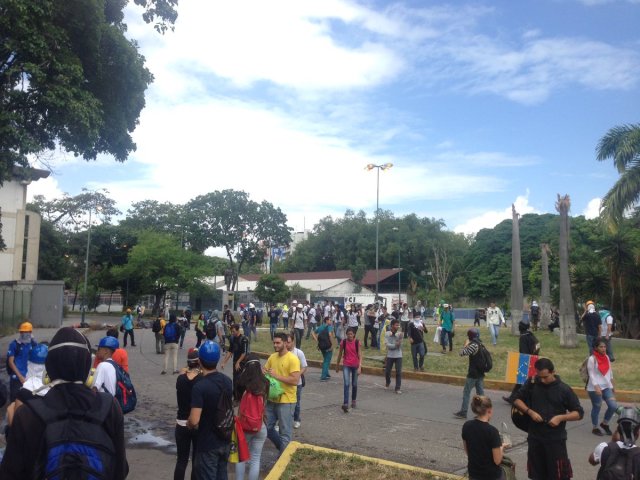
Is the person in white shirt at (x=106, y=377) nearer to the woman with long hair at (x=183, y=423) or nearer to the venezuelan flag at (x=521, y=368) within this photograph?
the woman with long hair at (x=183, y=423)

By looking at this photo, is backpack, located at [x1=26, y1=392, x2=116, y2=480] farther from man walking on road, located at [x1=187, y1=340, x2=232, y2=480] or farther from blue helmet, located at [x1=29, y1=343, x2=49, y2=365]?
blue helmet, located at [x1=29, y1=343, x2=49, y2=365]

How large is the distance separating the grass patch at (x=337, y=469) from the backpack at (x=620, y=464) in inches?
110

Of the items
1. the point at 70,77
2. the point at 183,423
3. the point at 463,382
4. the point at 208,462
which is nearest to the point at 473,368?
the point at 463,382

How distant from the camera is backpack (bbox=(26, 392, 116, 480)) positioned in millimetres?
2615

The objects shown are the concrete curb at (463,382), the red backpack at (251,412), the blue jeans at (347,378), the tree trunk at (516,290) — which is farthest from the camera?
the tree trunk at (516,290)

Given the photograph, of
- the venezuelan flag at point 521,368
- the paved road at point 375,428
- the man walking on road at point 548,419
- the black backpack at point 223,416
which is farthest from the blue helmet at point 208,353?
the venezuelan flag at point 521,368

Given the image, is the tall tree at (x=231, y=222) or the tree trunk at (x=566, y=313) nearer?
the tree trunk at (x=566, y=313)

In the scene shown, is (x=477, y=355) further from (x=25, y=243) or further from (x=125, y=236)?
(x=125, y=236)

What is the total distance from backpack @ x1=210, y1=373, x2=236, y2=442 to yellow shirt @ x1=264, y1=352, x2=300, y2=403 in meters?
2.06

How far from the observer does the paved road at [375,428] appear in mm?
7652

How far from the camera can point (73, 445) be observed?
2.65 meters

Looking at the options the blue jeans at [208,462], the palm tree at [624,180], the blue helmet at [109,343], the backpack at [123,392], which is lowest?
the blue jeans at [208,462]

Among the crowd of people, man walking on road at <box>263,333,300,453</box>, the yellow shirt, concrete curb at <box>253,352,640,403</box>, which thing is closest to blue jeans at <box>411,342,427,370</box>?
concrete curb at <box>253,352,640,403</box>

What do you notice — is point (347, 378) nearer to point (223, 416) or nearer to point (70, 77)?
point (223, 416)
